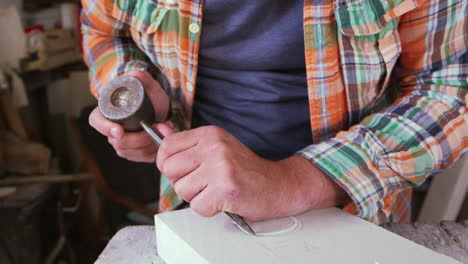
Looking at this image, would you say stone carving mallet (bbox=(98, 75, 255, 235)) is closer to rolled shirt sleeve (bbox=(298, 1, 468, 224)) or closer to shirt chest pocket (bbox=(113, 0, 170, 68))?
shirt chest pocket (bbox=(113, 0, 170, 68))


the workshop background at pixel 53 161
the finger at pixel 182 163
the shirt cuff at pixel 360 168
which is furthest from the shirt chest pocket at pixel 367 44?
the workshop background at pixel 53 161

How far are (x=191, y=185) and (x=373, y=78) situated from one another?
39 cm

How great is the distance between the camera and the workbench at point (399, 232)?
1.79 feet

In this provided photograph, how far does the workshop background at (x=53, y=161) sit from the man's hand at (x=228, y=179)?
0.71 m

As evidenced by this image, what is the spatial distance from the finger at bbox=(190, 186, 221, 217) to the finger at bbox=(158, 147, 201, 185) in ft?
0.12

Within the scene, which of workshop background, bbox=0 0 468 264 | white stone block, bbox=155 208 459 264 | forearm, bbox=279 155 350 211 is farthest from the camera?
workshop background, bbox=0 0 468 264

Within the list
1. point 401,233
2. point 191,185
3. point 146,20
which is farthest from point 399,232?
point 146,20

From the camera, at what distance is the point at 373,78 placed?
680 mm

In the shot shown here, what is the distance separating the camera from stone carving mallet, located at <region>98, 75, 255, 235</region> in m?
0.60

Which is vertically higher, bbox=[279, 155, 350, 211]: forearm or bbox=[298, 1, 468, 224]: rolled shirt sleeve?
bbox=[298, 1, 468, 224]: rolled shirt sleeve

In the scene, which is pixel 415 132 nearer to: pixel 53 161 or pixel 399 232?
pixel 399 232

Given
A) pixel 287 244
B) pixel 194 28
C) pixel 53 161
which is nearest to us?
pixel 287 244

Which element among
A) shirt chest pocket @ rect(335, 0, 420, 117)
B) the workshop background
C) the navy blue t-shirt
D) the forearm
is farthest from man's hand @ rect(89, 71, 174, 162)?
the workshop background

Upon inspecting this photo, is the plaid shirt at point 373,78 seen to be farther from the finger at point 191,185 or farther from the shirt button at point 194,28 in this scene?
the finger at point 191,185
